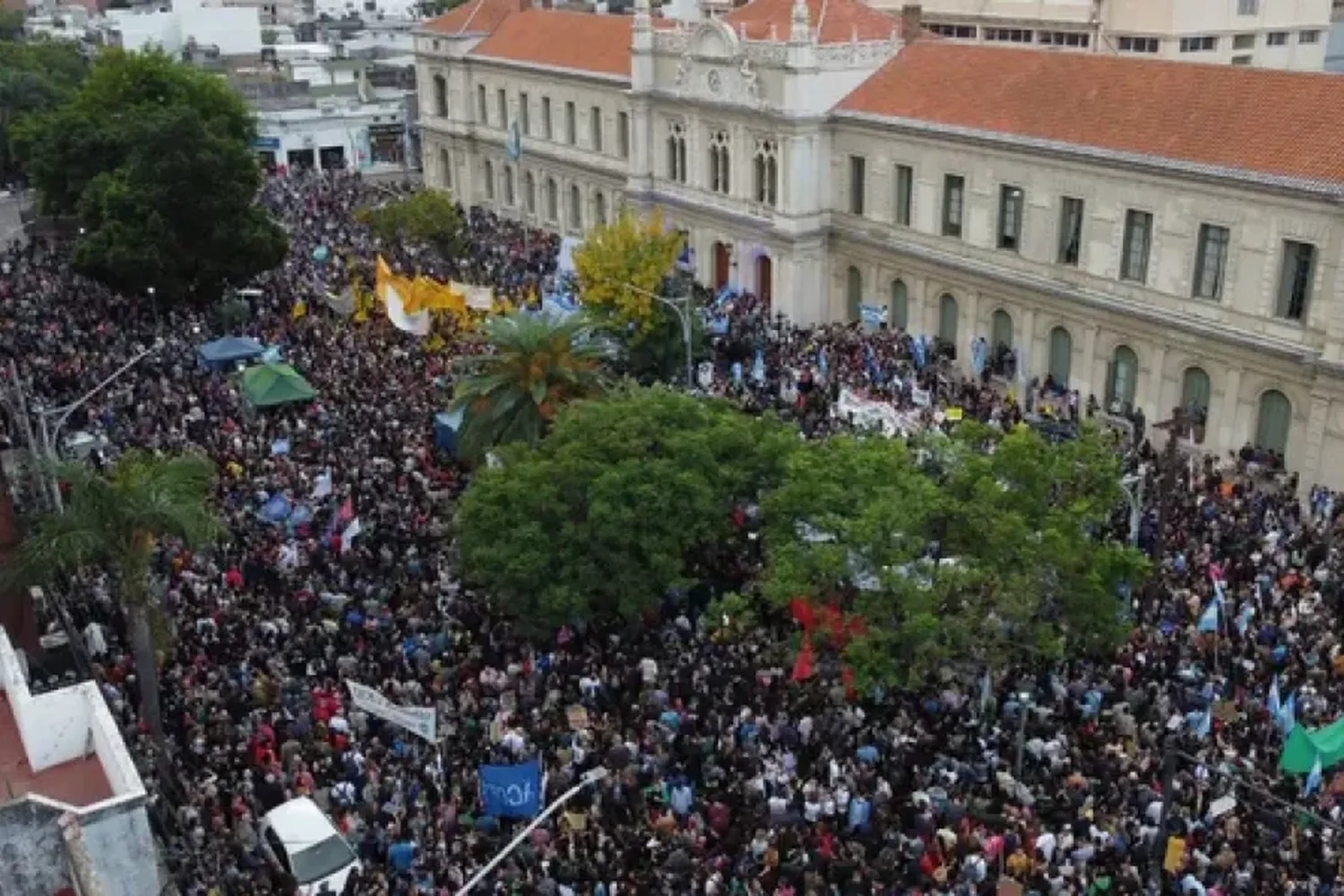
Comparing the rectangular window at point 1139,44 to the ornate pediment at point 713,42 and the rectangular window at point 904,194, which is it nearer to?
the rectangular window at point 904,194

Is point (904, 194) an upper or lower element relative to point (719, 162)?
lower

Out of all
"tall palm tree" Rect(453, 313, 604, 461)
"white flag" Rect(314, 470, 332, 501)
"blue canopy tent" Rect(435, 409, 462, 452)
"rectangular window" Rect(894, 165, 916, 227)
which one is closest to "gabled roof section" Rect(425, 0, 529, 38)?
"rectangular window" Rect(894, 165, 916, 227)

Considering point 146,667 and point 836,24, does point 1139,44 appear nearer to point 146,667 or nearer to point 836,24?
point 836,24

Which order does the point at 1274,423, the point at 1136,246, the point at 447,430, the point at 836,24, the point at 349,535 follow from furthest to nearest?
the point at 836,24
the point at 1136,246
the point at 447,430
the point at 1274,423
the point at 349,535

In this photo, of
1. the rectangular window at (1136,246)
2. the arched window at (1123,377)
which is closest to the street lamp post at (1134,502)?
the arched window at (1123,377)

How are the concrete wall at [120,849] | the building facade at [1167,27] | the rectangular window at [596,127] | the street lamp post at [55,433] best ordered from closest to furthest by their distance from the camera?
the concrete wall at [120,849] → the street lamp post at [55,433] → the rectangular window at [596,127] → the building facade at [1167,27]

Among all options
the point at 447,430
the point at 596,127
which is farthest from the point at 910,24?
the point at 447,430
